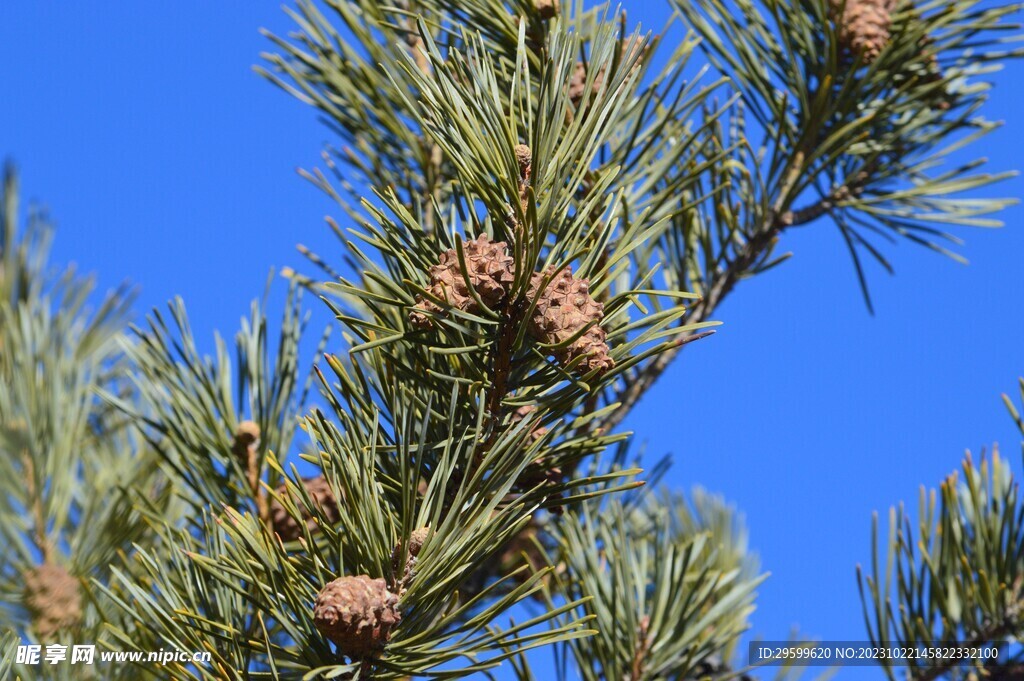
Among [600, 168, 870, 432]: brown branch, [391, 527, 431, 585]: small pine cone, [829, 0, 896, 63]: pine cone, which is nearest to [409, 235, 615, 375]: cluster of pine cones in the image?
[391, 527, 431, 585]: small pine cone

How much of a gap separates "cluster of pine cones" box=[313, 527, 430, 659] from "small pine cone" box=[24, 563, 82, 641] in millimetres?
641

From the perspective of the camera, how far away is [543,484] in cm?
72

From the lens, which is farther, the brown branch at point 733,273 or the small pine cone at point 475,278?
the brown branch at point 733,273

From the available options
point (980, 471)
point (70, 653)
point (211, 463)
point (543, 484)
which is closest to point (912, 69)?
point (980, 471)

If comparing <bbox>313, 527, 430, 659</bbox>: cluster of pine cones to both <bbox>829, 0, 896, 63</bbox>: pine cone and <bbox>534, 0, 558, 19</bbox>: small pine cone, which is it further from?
<bbox>829, 0, 896, 63</bbox>: pine cone

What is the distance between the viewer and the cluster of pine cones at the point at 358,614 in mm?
637

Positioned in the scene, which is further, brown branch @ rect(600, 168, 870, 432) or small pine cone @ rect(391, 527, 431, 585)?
brown branch @ rect(600, 168, 870, 432)

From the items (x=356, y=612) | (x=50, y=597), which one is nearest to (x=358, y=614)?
(x=356, y=612)

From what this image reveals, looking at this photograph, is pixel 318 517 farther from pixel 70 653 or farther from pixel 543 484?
pixel 70 653

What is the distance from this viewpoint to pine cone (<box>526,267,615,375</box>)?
2.24 ft

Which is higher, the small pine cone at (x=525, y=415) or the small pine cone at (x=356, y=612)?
the small pine cone at (x=525, y=415)

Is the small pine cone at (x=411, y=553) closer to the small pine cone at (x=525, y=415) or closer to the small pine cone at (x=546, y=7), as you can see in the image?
the small pine cone at (x=525, y=415)

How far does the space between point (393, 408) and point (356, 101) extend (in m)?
0.54

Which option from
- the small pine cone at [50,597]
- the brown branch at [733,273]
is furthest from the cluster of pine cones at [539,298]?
the small pine cone at [50,597]
